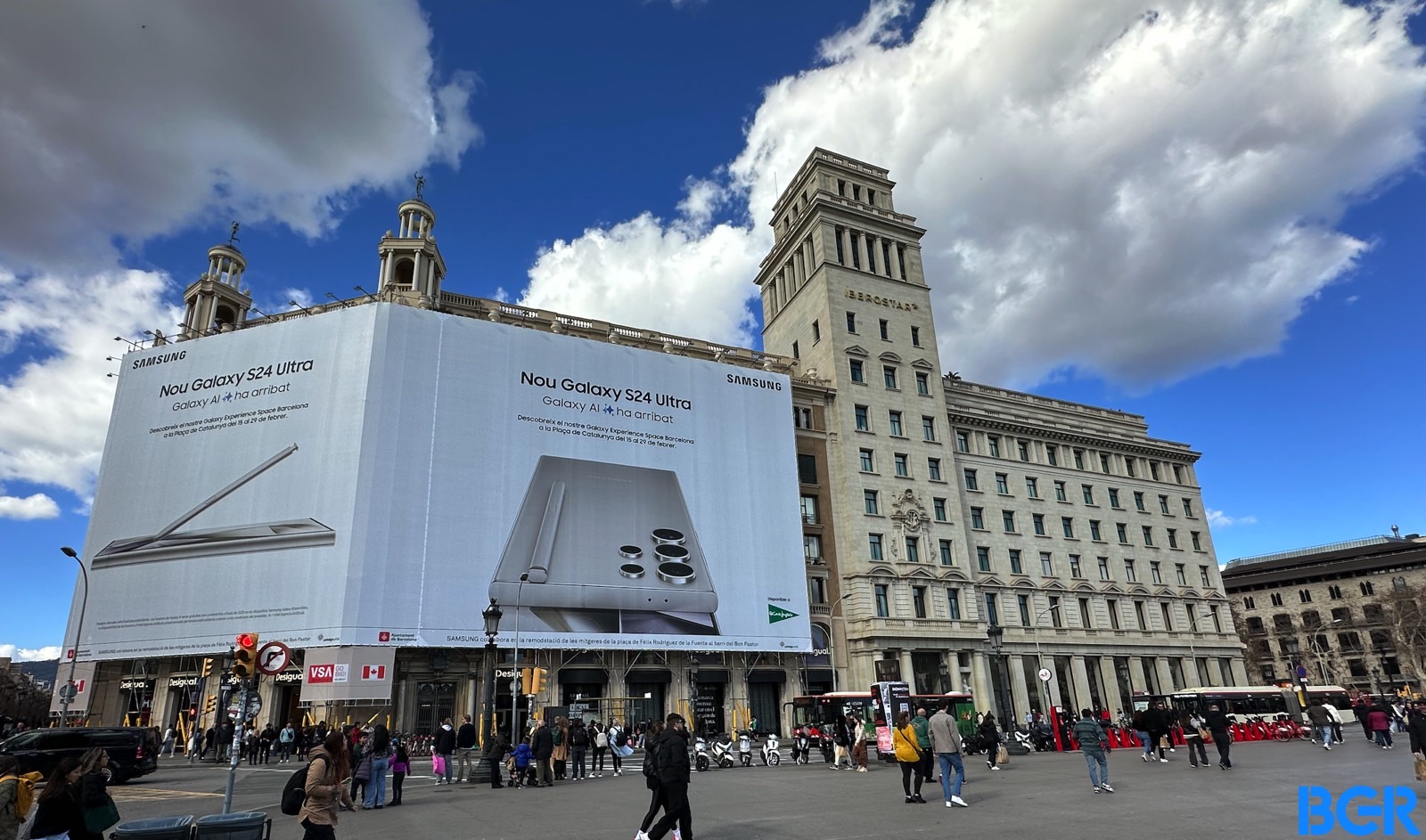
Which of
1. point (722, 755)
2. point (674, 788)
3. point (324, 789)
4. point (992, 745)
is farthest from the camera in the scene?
point (722, 755)

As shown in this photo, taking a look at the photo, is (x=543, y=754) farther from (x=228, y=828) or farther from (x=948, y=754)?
(x=228, y=828)

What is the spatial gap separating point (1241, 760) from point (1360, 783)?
9.33 meters

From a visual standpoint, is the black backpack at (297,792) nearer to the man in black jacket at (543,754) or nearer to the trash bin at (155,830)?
the trash bin at (155,830)

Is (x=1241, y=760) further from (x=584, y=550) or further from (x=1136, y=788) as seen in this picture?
(x=584, y=550)

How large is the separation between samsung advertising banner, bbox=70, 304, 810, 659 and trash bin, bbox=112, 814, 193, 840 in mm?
31433

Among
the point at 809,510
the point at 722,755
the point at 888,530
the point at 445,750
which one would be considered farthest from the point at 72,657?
the point at 888,530

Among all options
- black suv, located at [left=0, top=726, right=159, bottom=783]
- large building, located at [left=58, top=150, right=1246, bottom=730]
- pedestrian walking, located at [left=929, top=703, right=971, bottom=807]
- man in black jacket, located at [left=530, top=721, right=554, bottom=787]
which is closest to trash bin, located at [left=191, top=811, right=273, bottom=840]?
pedestrian walking, located at [left=929, top=703, right=971, bottom=807]

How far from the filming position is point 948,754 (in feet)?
51.5

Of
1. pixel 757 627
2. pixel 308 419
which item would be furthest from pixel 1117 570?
pixel 308 419

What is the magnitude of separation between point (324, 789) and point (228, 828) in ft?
3.43

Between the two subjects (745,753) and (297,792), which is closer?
(297,792)

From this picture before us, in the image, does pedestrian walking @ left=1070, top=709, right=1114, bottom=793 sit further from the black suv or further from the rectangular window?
the rectangular window

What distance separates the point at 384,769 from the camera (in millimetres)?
18078

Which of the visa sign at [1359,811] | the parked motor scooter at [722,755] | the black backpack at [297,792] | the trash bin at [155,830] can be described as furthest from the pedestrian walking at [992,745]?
the trash bin at [155,830]
